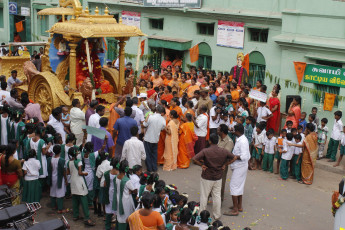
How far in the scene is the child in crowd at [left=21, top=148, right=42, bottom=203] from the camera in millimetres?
8078

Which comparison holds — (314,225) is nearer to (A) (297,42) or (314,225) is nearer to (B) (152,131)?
(B) (152,131)

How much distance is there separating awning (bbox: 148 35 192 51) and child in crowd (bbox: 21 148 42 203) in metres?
10.6

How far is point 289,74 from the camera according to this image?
A: 1430cm

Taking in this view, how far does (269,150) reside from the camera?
1056 cm

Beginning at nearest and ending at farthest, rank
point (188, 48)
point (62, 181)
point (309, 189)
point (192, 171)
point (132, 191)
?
point (132, 191) < point (62, 181) < point (309, 189) < point (192, 171) < point (188, 48)

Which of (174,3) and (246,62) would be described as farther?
(174,3)

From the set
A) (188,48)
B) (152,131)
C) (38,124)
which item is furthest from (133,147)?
(188,48)

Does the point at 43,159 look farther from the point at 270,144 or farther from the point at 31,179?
the point at 270,144

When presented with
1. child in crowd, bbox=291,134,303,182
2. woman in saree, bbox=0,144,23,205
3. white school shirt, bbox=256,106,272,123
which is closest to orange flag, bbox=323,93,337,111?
white school shirt, bbox=256,106,272,123

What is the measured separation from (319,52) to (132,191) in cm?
843

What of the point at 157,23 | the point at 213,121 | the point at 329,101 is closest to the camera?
the point at 213,121

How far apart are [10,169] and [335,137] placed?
7.55 m

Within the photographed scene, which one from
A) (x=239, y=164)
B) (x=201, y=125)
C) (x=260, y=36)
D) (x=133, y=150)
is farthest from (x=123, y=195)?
(x=260, y=36)

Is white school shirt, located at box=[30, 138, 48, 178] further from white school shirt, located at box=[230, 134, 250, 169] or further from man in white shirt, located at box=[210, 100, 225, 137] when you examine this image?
man in white shirt, located at box=[210, 100, 225, 137]
